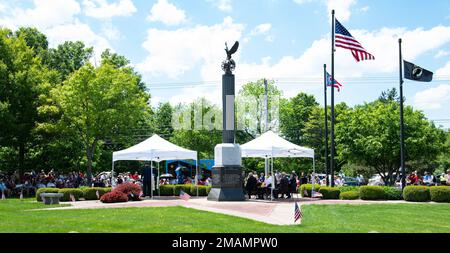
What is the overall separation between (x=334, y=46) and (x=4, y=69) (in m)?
21.4

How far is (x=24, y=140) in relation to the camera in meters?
36.2

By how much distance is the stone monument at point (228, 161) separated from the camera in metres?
23.1

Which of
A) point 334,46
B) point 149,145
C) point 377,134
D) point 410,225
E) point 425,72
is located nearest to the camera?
point 410,225

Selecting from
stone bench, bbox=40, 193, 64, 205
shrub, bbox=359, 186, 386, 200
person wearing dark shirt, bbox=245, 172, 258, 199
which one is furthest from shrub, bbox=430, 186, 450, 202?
stone bench, bbox=40, 193, 64, 205

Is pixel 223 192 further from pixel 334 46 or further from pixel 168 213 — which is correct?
pixel 334 46

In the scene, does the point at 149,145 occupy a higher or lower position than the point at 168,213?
higher

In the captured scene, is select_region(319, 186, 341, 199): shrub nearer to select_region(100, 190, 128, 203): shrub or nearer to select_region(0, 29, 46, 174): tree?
select_region(100, 190, 128, 203): shrub

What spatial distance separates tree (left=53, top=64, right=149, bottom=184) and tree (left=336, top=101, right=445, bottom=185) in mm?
17243

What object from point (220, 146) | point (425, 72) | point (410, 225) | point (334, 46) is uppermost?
point (334, 46)

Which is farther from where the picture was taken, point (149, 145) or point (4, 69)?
point (4, 69)

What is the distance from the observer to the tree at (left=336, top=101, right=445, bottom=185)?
40.6 m

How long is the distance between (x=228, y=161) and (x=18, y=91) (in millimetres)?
18953
